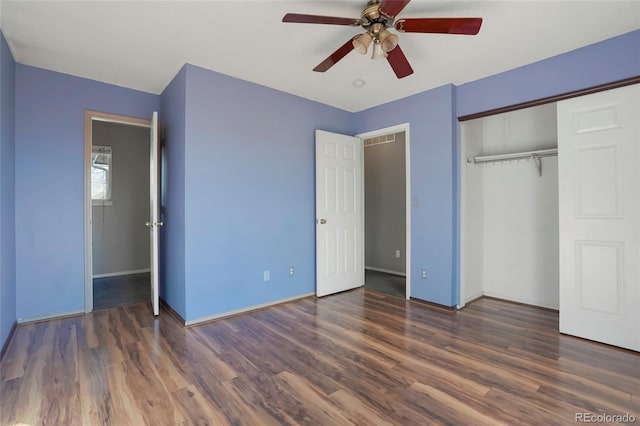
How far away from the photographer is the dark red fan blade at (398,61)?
223 cm

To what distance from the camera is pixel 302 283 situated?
12.8 ft

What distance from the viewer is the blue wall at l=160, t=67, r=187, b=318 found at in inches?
120

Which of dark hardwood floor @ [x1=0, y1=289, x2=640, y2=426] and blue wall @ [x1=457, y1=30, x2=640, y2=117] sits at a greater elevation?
blue wall @ [x1=457, y1=30, x2=640, y2=117]

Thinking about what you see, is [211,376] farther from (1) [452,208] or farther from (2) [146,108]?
(2) [146,108]

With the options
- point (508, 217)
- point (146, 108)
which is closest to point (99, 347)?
point (146, 108)

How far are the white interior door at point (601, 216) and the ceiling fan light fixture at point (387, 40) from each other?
6.14 ft

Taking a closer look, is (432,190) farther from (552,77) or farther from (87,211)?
(87,211)

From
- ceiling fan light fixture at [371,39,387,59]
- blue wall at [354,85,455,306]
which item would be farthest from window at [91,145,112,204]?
ceiling fan light fixture at [371,39,387,59]

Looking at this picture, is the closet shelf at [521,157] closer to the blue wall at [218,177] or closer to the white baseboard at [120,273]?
the blue wall at [218,177]

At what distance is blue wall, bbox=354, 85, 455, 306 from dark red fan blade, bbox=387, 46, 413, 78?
47.7 inches

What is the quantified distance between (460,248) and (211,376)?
2.86 meters

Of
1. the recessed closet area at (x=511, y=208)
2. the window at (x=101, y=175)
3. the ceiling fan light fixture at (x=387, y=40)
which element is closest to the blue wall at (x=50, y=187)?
the window at (x=101, y=175)
